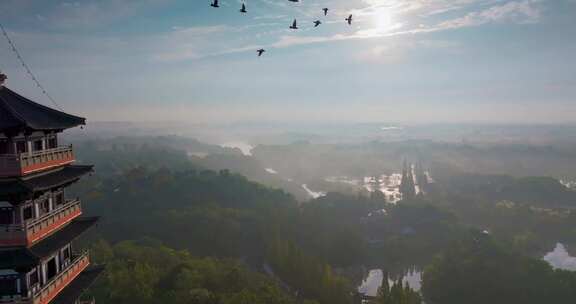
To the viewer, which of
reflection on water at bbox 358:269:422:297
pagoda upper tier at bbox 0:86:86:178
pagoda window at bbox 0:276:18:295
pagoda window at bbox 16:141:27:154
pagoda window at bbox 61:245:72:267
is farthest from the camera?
reflection on water at bbox 358:269:422:297

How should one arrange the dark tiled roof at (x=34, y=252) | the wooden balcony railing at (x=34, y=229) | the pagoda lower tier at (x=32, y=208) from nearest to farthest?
the dark tiled roof at (x=34, y=252)
the wooden balcony railing at (x=34, y=229)
the pagoda lower tier at (x=32, y=208)

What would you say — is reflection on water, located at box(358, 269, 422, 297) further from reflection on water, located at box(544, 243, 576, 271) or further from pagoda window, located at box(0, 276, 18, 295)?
pagoda window, located at box(0, 276, 18, 295)

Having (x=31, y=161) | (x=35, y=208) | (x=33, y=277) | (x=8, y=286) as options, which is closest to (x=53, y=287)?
(x=33, y=277)

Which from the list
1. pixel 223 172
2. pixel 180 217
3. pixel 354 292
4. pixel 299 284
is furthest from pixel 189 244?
pixel 223 172

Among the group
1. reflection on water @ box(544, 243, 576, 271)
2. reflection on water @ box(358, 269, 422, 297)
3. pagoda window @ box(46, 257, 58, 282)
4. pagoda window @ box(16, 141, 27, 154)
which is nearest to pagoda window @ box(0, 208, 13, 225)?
pagoda window @ box(16, 141, 27, 154)

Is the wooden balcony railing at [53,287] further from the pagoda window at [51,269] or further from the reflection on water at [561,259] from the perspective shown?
the reflection on water at [561,259]

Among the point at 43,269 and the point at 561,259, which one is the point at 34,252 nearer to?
the point at 43,269

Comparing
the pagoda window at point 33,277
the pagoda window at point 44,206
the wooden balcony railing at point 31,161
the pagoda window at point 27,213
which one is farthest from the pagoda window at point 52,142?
the pagoda window at point 33,277
